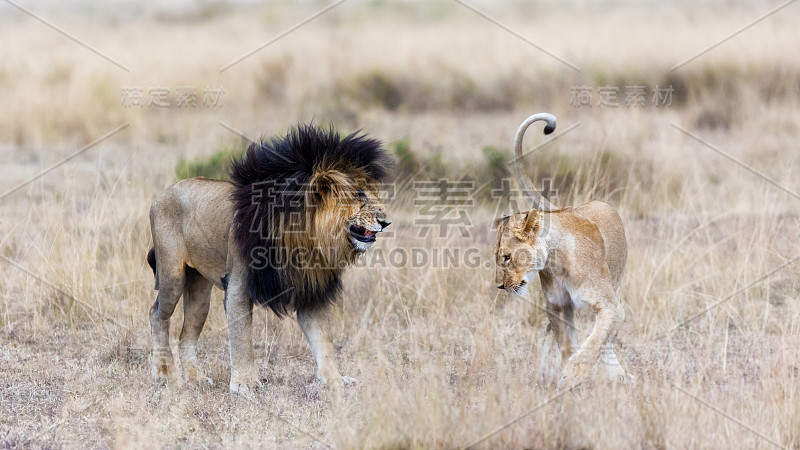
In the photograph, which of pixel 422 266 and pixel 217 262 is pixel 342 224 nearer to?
pixel 217 262

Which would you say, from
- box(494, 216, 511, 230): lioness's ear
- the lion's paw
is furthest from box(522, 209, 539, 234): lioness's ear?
the lion's paw

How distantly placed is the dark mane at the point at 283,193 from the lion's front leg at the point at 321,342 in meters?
0.16

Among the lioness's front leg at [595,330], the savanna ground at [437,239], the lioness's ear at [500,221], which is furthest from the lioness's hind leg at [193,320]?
the lioness's front leg at [595,330]

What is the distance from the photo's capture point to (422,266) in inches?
289

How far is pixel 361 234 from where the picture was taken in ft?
18.0

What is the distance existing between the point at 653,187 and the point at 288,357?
3.82 meters

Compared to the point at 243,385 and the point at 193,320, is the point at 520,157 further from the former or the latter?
the point at 193,320

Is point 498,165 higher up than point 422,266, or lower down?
higher up

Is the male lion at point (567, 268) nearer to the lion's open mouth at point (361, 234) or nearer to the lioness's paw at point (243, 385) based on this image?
the lion's open mouth at point (361, 234)

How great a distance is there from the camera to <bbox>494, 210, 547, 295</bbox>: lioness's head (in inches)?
208

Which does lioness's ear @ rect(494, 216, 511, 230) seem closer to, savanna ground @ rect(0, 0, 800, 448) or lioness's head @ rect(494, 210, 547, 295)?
lioness's head @ rect(494, 210, 547, 295)

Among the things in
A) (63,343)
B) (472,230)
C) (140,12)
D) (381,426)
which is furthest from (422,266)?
(140,12)

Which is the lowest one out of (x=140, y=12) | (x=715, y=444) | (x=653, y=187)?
(x=715, y=444)

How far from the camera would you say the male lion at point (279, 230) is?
547 centimetres
